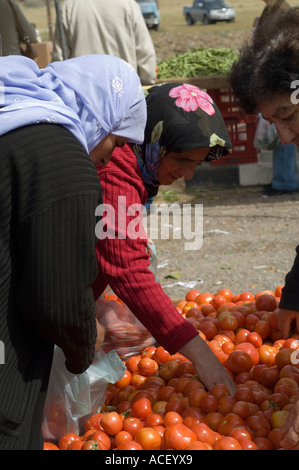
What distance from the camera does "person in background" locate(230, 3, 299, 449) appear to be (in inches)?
88.8

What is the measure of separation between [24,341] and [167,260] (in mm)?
3865

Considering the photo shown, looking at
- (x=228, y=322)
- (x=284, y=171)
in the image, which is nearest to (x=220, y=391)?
(x=228, y=322)

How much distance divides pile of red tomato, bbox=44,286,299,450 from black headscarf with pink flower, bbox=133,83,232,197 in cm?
101

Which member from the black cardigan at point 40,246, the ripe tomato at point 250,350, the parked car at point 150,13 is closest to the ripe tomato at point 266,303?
the ripe tomato at point 250,350

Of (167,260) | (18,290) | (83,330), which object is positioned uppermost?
(18,290)

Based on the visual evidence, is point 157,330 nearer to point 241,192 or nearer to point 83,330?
point 83,330

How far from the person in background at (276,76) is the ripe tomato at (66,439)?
893mm

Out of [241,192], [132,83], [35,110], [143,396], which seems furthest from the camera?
[241,192]

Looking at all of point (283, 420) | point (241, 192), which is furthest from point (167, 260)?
point (283, 420)

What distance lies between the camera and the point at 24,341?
172cm

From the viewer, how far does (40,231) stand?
154cm

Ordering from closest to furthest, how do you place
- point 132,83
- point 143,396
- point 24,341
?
point 24,341
point 132,83
point 143,396

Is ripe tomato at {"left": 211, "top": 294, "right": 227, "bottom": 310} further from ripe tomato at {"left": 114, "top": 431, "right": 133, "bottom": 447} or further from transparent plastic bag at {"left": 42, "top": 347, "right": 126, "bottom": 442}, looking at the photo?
ripe tomato at {"left": 114, "top": 431, "right": 133, "bottom": 447}
